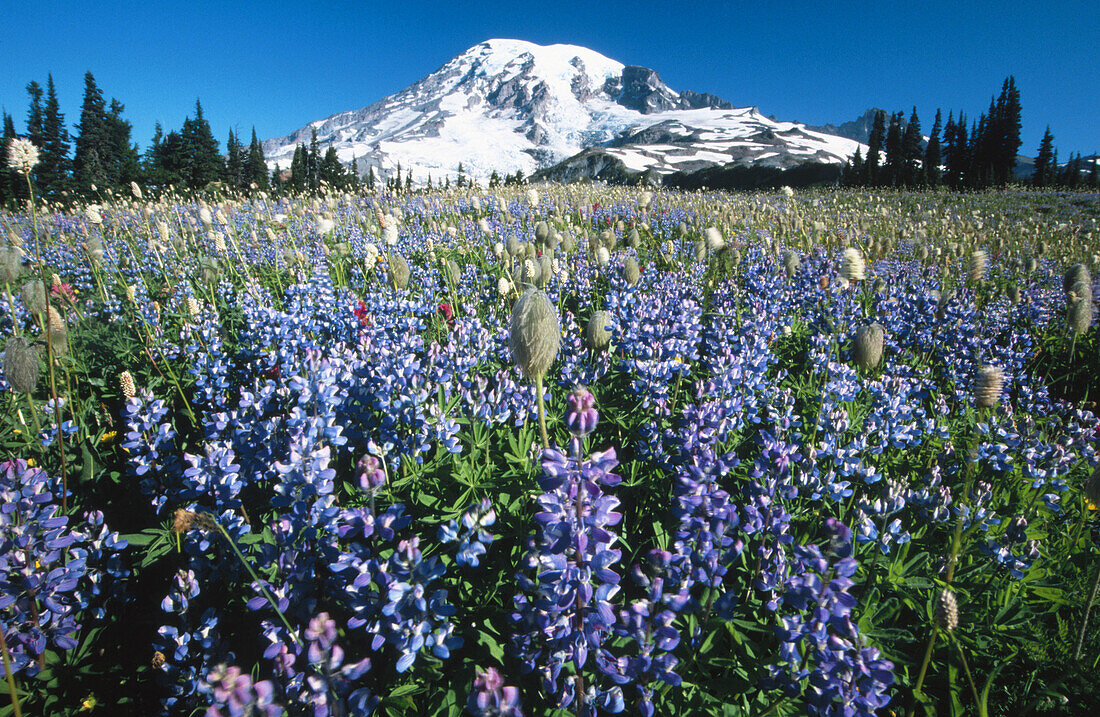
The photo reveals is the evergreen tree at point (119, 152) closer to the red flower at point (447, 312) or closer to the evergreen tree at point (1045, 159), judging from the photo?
the red flower at point (447, 312)

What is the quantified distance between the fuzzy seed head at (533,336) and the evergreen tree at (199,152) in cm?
5161

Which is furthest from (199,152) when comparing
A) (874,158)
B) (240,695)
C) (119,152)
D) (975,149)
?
(975,149)

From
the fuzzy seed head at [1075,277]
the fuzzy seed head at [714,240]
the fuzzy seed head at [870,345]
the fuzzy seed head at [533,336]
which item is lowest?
the fuzzy seed head at [870,345]

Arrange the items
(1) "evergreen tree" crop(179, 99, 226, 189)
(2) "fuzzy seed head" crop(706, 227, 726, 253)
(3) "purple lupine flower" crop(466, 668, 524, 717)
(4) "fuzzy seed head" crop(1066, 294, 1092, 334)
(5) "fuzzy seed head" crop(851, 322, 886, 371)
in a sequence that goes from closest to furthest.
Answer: (3) "purple lupine flower" crop(466, 668, 524, 717), (5) "fuzzy seed head" crop(851, 322, 886, 371), (4) "fuzzy seed head" crop(1066, 294, 1092, 334), (2) "fuzzy seed head" crop(706, 227, 726, 253), (1) "evergreen tree" crop(179, 99, 226, 189)

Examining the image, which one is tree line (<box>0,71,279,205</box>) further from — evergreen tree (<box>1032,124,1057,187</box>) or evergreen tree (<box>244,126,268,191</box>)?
evergreen tree (<box>1032,124,1057,187</box>)

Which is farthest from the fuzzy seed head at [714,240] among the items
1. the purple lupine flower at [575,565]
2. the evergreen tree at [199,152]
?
the evergreen tree at [199,152]

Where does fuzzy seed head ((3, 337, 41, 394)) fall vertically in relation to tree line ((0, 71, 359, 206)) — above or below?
below

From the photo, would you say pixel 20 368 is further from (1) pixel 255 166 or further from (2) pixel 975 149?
(2) pixel 975 149

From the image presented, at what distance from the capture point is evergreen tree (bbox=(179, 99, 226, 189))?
140 ft

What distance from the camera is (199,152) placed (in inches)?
1722

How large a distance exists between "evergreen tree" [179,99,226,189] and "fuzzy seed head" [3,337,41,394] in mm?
50110

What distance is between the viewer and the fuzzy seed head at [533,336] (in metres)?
1.96

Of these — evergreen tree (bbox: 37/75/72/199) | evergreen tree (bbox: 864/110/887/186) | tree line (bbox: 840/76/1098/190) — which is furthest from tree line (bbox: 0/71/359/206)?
tree line (bbox: 840/76/1098/190)

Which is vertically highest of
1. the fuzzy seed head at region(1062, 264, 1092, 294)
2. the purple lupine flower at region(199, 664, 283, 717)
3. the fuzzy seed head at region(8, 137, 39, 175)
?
the fuzzy seed head at region(8, 137, 39, 175)
